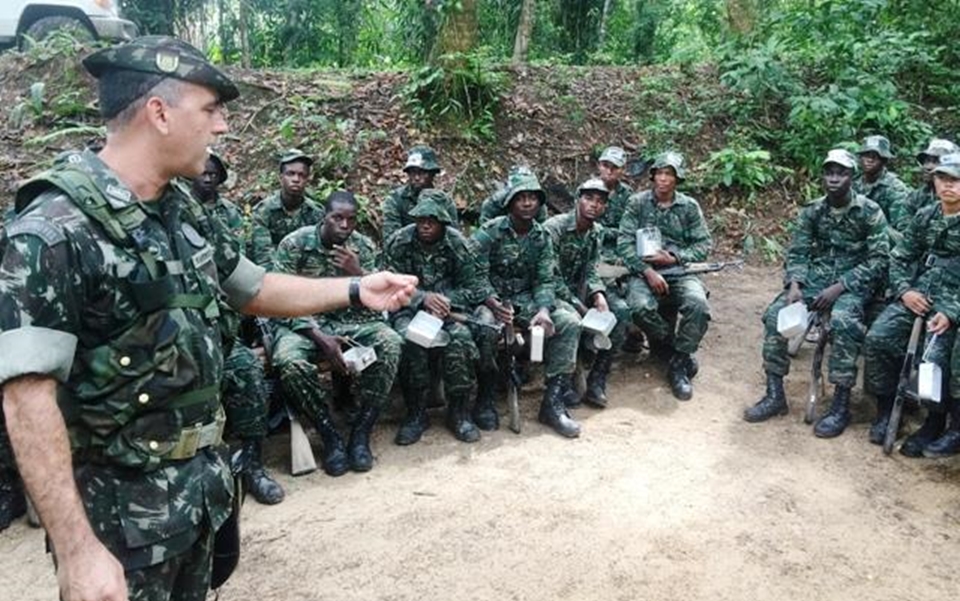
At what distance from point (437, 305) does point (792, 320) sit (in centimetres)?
256

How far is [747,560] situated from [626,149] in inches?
264

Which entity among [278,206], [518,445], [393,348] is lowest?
[518,445]

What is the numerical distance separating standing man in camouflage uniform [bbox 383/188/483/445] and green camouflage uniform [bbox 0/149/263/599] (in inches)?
127

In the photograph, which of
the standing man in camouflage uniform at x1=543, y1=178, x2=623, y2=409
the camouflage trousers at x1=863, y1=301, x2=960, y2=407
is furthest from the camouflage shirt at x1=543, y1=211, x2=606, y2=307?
the camouflage trousers at x1=863, y1=301, x2=960, y2=407

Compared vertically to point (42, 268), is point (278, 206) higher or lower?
lower

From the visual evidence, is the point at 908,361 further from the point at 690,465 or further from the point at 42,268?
the point at 42,268

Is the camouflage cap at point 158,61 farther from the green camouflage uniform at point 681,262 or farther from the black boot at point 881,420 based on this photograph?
the black boot at point 881,420

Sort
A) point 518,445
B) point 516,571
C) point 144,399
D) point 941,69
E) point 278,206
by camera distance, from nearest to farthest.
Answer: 1. point 144,399
2. point 516,571
3. point 518,445
4. point 278,206
5. point 941,69

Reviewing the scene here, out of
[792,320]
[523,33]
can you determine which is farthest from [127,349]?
[523,33]

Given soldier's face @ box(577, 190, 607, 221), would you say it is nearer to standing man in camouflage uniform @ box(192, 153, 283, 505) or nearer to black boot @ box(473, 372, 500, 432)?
black boot @ box(473, 372, 500, 432)

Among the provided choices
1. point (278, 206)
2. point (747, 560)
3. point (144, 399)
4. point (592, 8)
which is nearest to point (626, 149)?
point (592, 8)

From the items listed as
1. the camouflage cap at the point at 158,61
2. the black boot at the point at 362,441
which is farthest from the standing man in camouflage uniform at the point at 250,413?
the camouflage cap at the point at 158,61

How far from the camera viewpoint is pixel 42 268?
175 cm

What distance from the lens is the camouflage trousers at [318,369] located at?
491 cm
